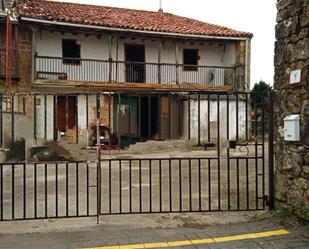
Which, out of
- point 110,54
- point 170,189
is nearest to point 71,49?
point 110,54

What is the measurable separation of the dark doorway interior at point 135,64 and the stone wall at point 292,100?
56.7 ft

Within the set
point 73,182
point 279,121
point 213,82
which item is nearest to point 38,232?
point 279,121

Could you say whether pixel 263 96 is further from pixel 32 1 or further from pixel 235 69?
pixel 32 1

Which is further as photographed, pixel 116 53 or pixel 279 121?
pixel 116 53

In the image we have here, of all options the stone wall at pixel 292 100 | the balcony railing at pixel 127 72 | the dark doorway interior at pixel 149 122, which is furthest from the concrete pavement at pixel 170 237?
the balcony railing at pixel 127 72

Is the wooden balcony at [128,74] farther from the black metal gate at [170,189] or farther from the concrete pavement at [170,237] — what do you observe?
the concrete pavement at [170,237]

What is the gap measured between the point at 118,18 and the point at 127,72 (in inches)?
126

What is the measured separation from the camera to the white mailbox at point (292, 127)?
17.4ft

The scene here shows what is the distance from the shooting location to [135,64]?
23.0 m

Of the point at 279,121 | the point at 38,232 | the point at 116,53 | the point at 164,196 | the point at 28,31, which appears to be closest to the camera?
the point at 38,232

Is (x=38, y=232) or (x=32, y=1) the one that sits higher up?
(x=32, y=1)

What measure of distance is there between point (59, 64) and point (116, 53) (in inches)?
129

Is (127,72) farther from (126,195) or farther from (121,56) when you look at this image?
(126,195)

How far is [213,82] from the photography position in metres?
24.3
